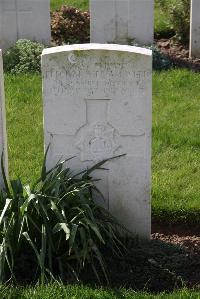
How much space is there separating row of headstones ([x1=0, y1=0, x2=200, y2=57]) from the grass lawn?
0.96m

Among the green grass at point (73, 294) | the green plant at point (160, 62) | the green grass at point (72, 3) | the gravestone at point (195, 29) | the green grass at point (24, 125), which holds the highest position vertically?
the green grass at point (72, 3)

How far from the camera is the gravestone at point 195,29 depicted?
945 centimetres

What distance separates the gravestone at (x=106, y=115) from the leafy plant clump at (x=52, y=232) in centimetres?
28

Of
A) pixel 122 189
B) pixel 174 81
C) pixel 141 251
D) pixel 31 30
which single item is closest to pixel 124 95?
pixel 122 189

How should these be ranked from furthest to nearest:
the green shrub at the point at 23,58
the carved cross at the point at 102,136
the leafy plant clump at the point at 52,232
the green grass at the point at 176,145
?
the green shrub at the point at 23,58, the green grass at the point at 176,145, the carved cross at the point at 102,136, the leafy plant clump at the point at 52,232

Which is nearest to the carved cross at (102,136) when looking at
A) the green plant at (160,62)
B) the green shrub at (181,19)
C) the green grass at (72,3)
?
the green plant at (160,62)

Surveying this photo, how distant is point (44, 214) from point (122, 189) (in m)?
0.76

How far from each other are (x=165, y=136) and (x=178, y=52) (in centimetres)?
316

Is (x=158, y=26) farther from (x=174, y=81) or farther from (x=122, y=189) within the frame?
(x=122, y=189)

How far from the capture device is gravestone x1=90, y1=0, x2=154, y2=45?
950cm

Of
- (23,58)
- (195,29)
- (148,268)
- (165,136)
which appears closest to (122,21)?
(195,29)

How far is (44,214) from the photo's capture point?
15.3 feet

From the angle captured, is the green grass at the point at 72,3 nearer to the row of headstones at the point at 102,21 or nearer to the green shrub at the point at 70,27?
the green shrub at the point at 70,27

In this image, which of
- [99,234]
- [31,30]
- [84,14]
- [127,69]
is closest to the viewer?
[99,234]
